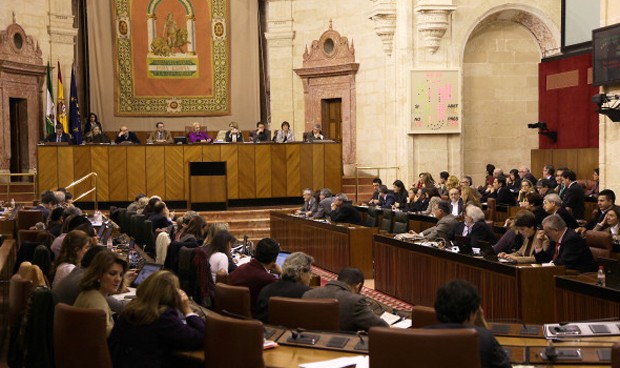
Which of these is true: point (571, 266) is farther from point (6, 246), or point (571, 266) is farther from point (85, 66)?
point (85, 66)

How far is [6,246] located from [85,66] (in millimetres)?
12027

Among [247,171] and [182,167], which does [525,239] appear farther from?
[182,167]

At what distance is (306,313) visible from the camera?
4840mm

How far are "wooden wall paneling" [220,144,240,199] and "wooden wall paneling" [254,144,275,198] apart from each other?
0.39 meters

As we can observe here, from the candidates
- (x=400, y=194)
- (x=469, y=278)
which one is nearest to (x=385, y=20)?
(x=400, y=194)

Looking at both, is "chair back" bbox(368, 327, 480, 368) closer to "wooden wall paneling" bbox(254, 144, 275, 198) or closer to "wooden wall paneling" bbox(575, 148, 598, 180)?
"wooden wall paneling" bbox(575, 148, 598, 180)

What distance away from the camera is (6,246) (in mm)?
8859

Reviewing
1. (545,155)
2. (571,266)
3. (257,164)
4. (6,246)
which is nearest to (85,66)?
(257,164)

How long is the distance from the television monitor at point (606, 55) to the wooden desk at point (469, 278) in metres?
3.70

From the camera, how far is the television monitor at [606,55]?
11.1 metres

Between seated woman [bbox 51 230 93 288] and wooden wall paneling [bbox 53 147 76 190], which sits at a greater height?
wooden wall paneling [bbox 53 147 76 190]

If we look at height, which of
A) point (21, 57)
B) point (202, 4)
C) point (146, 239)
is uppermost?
point (202, 4)

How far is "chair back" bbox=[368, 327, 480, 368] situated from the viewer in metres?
3.42

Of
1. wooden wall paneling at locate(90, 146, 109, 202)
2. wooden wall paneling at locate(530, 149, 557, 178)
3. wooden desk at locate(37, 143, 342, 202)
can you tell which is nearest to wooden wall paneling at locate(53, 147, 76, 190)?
wooden desk at locate(37, 143, 342, 202)
